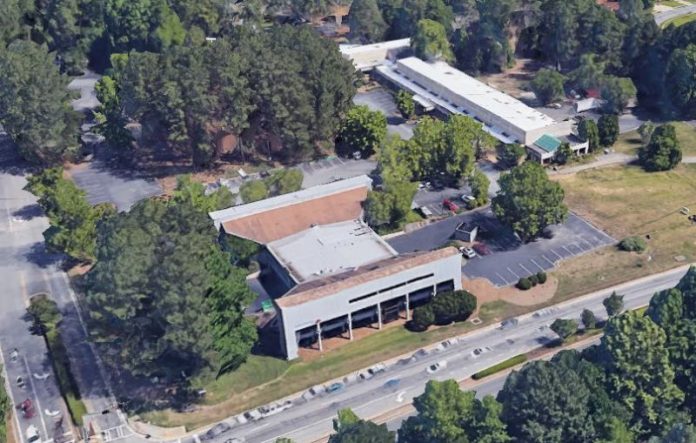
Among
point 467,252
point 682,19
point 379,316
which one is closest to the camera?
point 379,316

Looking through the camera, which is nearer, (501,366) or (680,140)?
(501,366)

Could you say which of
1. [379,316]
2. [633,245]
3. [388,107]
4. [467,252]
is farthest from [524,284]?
[388,107]

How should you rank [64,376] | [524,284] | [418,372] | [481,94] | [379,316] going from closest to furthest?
[418,372]
[64,376]
[379,316]
[524,284]
[481,94]

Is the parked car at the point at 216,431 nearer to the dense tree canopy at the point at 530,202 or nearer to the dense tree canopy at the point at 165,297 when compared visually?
the dense tree canopy at the point at 165,297

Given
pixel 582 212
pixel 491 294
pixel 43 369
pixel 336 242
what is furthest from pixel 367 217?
pixel 43 369

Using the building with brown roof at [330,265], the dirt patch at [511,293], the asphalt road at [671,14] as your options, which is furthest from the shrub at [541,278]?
the asphalt road at [671,14]

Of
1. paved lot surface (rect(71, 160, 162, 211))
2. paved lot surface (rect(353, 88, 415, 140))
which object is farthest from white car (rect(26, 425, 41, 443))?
paved lot surface (rect(353, 88, 415, 140))

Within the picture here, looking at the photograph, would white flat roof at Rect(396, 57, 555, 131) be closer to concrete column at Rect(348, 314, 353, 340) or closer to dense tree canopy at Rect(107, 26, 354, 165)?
dense tree canopy at Rect(107, 26, 354, 165)

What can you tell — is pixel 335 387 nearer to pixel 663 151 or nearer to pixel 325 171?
pixel 325 171
